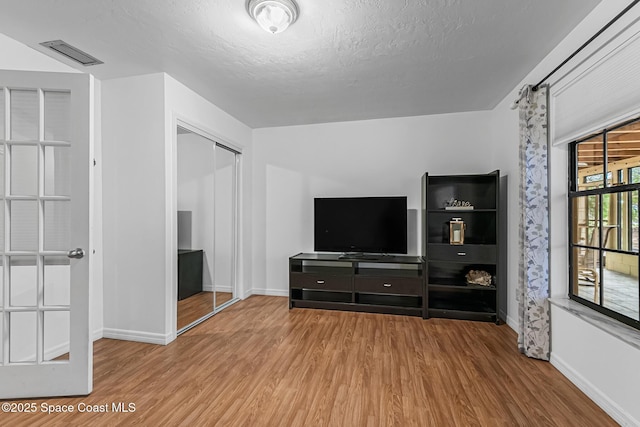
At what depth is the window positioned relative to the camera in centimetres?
185

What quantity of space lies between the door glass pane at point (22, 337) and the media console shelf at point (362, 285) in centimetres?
245

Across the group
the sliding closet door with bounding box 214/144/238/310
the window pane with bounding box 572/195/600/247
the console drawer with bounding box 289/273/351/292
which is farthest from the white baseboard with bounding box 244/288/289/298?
the window pane with bounding box 572/195/600/247

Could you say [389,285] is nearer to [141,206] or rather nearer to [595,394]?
[595,394]

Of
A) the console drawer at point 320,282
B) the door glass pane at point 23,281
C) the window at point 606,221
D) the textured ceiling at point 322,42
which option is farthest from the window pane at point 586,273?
the door glass pane at point 23,281

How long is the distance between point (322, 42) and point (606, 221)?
2.40 m

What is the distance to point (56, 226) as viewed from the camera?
2.05 m

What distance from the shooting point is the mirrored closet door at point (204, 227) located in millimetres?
3173

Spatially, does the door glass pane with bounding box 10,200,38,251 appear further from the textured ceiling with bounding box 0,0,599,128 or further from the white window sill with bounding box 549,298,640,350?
the white window sill with bounding box 549,298,640,350

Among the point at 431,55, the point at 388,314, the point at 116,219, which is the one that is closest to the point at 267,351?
the point at 388,314

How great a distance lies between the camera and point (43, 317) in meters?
2.04

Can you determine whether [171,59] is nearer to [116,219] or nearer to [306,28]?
[306,28]

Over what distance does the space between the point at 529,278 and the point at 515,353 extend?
69cm

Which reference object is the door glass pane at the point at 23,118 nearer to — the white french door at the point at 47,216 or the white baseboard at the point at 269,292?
the white french door at the point at 47,216

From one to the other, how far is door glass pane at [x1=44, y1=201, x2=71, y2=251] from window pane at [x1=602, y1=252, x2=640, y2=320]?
3.62 metres
